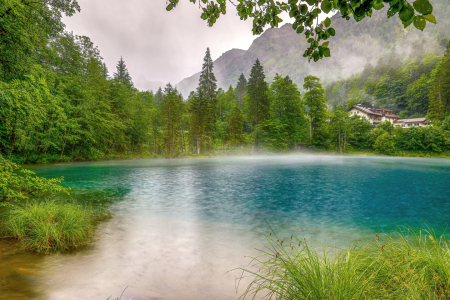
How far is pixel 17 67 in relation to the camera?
5.97 m

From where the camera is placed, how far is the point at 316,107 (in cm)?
5119

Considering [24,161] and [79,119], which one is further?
[79,119]

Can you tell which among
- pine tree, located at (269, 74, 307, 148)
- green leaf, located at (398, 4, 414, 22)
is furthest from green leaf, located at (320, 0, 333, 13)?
pine tree, located at (269, 74, 307, 148)

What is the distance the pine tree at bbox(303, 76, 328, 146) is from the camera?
50312 mm

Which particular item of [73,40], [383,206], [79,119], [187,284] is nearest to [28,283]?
[187,284]

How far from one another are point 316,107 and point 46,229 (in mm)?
54903

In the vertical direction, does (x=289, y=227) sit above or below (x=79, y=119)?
below

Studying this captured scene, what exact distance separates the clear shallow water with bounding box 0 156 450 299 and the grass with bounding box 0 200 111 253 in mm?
403

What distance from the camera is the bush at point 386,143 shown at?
48406mm

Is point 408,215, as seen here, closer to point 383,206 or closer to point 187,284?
point 383,206

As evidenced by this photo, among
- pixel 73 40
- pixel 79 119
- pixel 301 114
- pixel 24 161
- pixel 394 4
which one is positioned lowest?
pixel 24 161

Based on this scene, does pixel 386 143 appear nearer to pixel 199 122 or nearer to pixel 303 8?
pixel 199 122

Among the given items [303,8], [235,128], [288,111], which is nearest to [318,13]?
[303,8]

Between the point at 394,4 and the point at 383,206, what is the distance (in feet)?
37.7
